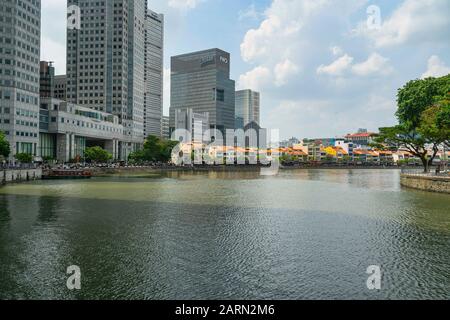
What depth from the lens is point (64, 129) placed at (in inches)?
6043

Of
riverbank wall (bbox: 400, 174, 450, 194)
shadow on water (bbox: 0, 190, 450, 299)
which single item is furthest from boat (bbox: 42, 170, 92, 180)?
riverbank wall (bbox: 400, 174, 450, 194)

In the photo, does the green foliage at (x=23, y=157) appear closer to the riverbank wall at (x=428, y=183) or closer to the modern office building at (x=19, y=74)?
the modern office building at (x=19, y=74)

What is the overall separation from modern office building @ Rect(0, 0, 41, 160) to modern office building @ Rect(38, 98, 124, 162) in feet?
28.4

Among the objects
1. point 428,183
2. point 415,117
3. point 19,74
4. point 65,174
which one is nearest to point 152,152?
point 19,74

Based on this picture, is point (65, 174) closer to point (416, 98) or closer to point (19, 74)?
point (19, 74)

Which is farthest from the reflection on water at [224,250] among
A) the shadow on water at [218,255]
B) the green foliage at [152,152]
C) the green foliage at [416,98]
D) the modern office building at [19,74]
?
the green foliage at [152,152]

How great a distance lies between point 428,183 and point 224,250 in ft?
Result: 184

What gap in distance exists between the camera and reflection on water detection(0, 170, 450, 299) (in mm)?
20188

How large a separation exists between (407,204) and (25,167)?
290 ft

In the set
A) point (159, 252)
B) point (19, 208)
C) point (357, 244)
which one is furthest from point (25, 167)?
point (357, 244)

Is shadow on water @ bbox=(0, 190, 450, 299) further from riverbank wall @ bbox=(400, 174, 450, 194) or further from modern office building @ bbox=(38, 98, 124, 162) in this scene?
modern office building @ bbox=(38, 98, 124, 162)

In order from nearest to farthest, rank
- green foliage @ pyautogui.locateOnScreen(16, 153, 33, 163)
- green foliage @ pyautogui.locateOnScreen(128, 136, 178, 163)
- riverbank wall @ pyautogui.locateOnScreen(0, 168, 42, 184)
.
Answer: riverbank wall @ pyautogui.locateOnScreen(0, 168, 42, 184), green foliage @ pyautogui.locateOnScreen(16, 153, 33, 163), green foliage @ pyautogui.locateOnScreen(128, 136, 178, 163)

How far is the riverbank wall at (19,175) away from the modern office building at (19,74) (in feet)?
108

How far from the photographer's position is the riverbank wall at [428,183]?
2546 inches
